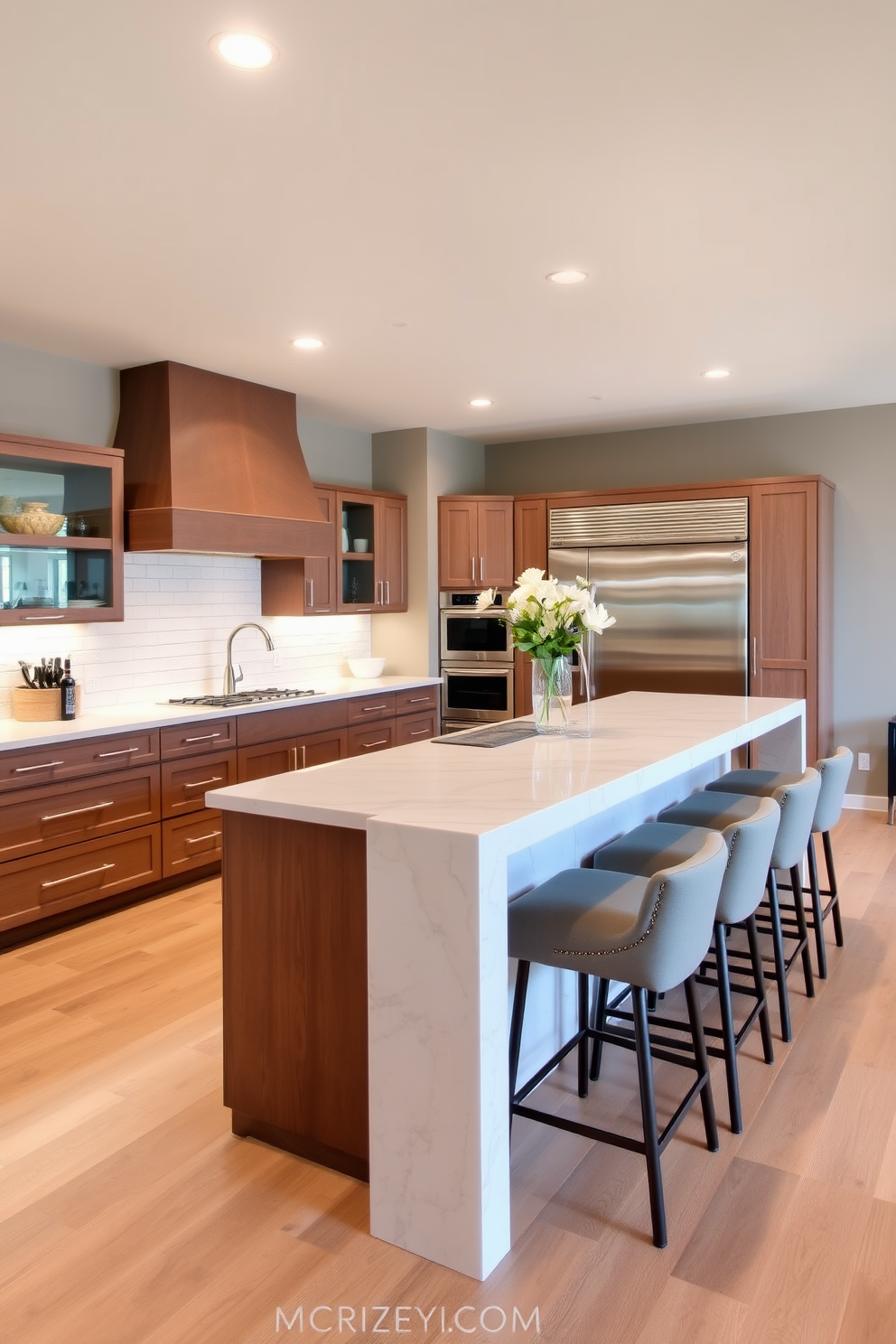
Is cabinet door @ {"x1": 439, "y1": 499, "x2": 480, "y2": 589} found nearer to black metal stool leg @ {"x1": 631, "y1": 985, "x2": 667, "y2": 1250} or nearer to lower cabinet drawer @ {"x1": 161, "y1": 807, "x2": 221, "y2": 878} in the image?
lower cabinet drawer @ {"x1": 161, "y1": 807, "x2": 221, "y2": 878}

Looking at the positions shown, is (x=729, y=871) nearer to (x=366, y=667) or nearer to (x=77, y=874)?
(x=77, y=874)

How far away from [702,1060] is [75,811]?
2.79 metres

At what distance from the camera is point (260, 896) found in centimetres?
233

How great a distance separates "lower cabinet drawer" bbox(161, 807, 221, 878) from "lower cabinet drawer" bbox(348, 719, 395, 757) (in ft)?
3.57

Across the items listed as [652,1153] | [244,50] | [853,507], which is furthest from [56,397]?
[853,507]

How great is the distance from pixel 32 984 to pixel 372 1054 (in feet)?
6.47

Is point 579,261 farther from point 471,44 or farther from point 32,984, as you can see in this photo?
point 32,984

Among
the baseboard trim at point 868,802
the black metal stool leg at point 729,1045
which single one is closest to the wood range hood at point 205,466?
the black metal stool leg at point 729,1045

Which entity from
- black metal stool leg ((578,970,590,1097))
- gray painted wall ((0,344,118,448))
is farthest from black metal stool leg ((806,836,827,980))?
gray painted wall ((0,344,118,448))

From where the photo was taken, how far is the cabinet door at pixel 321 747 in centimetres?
518

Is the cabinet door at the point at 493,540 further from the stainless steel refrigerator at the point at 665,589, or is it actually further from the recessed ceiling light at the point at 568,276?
the recessed ceiling light at the point at 568,276

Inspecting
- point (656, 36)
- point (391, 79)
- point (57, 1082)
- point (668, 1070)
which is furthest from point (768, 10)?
point (57, 1082)

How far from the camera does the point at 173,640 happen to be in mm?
5242

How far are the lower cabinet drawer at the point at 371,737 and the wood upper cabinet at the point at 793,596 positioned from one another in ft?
7.52
